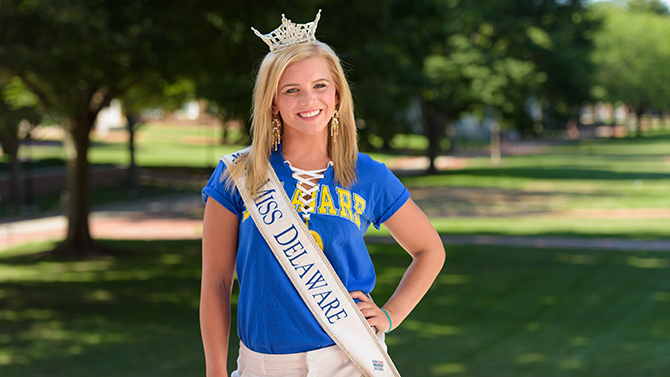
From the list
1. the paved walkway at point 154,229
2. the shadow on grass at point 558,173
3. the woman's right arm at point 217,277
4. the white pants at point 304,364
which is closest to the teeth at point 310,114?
the woman's right arm at point 217,277

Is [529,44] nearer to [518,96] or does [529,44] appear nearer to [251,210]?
[518,96]

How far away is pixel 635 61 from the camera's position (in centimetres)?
6888

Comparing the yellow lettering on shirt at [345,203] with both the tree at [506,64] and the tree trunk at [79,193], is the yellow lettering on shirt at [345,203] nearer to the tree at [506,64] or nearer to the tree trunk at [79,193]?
the tree trunk at [79,193]

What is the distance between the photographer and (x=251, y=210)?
7.17 ft

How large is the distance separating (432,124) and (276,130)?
3291 cm

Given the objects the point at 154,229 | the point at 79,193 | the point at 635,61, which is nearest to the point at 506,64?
the point at 154,229

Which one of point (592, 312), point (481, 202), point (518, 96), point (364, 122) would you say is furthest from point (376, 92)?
point (518, 96)

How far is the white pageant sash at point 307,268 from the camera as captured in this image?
219cm

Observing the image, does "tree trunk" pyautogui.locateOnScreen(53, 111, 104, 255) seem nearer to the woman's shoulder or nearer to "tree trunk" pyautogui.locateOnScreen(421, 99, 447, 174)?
the woman's shoulder

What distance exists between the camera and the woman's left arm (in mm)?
2307

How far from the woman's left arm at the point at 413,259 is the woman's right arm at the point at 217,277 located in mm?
400

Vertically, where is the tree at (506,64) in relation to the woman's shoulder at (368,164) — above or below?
above

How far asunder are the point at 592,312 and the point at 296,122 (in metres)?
8.48

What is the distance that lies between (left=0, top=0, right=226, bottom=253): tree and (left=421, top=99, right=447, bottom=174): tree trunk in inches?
895
